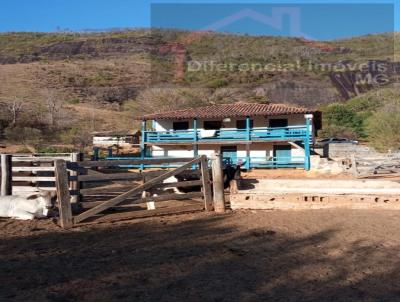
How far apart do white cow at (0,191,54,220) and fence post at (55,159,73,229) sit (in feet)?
3.40

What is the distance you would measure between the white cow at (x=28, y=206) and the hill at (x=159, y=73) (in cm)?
3237

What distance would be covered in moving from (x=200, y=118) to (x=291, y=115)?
6.44 meters

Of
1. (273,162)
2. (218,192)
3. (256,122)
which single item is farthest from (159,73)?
(218,192)

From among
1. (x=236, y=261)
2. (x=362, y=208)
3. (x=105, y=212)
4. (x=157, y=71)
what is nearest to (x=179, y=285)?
(x=236, y=261)

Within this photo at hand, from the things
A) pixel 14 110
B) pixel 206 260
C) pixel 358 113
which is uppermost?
pixel 14 110

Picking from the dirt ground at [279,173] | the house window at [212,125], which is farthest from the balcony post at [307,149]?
the house window at [212,125]

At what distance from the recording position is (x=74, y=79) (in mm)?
73375

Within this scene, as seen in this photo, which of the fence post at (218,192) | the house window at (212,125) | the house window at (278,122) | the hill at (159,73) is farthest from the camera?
the hill at (159,73)

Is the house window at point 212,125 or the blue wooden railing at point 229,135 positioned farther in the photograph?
the house window at point 212,125

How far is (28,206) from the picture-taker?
8578mm

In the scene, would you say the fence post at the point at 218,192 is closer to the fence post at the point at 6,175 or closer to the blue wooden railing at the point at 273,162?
the fence post at the point at 6,175

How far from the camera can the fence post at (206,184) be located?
9383 mm

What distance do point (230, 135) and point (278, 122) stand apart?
368 centimetres

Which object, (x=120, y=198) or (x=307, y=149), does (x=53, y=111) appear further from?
(x=120, y=198)
